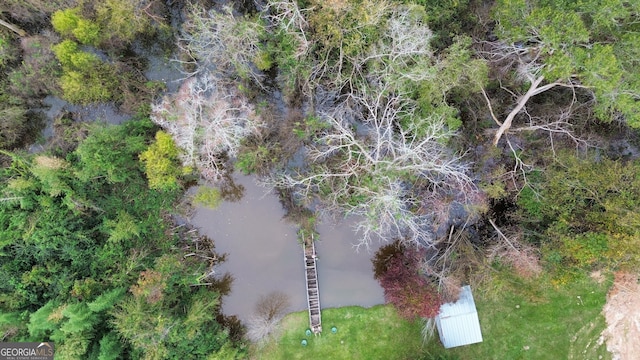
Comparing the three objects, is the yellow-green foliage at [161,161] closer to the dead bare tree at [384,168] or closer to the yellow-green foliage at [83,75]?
the yellow-green foliage at [83,75]

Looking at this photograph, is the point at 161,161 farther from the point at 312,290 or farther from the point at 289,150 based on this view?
the point at 312,290

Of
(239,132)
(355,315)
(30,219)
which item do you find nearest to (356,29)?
(239,132)

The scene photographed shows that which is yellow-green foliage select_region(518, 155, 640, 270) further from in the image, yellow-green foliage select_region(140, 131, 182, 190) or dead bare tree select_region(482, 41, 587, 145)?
yellow-green foliage select_region(140, 131, 182, 190)

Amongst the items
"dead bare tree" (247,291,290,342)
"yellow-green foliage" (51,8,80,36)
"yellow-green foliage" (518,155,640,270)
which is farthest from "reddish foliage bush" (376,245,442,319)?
"yellow-green foliage" (51,8,80,36)

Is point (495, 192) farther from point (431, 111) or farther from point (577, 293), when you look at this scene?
point (577, 293)

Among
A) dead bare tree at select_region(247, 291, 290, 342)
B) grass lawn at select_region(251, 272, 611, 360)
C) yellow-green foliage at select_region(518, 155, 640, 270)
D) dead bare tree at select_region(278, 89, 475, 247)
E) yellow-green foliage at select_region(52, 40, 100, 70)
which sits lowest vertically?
grass lawn at select_region(251, 272, 611, 360)

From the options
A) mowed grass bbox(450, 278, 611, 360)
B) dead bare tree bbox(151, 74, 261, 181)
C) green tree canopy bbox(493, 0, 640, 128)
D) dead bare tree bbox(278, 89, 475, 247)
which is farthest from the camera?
mowed grass bbox(450, 278, 611, 360)
